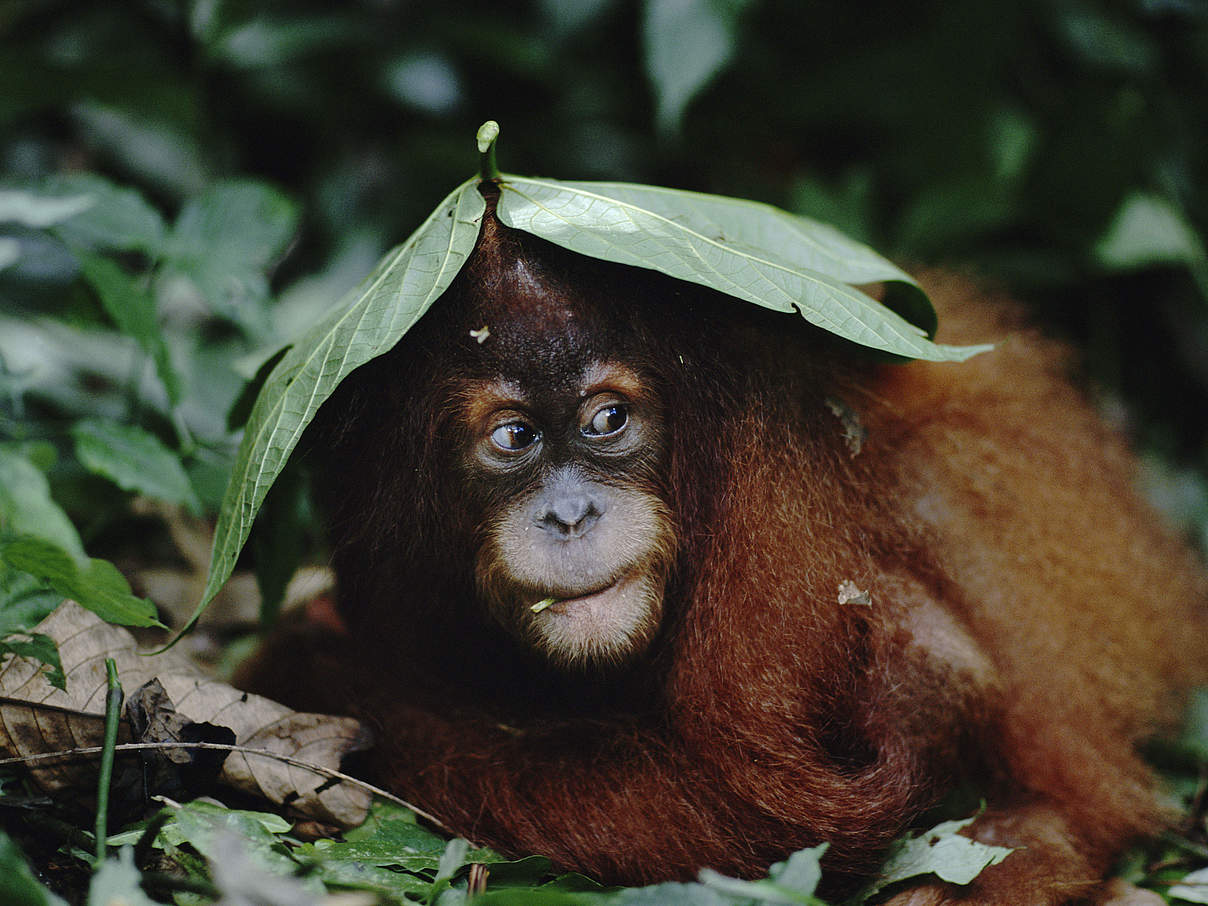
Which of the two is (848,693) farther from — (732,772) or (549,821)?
(549,821)

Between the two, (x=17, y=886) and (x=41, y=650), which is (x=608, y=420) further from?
(x=17, y=886)

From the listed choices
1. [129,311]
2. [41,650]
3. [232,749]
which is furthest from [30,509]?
[129,311]

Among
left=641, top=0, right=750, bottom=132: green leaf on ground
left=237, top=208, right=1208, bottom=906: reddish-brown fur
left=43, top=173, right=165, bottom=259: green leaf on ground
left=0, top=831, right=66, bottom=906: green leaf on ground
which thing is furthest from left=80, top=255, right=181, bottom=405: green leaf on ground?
left=641, top=0, right=750, bottom=132: green leaf on ground

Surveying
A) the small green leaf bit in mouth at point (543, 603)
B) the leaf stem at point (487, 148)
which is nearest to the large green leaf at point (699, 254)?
the leaf stem at point (487, 148)

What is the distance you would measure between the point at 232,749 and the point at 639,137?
253 cm

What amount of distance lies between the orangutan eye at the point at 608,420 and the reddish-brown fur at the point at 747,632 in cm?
7

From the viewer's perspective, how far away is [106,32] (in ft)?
10.3

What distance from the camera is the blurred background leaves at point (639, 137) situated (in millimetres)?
2615

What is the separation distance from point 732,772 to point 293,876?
0.63 m

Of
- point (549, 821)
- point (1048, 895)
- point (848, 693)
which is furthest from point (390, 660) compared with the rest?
point (1048, 895)

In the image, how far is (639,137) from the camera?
3.43 metres

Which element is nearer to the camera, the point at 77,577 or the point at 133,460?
the point at 77,577

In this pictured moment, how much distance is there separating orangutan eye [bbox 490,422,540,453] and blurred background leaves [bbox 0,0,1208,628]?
35.4 inches

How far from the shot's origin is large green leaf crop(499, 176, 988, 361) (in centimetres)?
147
